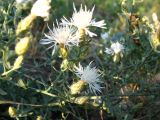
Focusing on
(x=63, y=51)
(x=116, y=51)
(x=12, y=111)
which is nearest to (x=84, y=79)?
(x=63, y=51)

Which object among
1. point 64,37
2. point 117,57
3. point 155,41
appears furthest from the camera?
point 117,57

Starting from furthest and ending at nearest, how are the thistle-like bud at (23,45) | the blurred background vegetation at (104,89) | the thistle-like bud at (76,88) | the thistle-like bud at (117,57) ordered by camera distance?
the thistle-like bud at (117,57) → the blurred background vegetation at (104,89) → the thistle-like bud at (76,88) → the thistle-like bud at (23,45)

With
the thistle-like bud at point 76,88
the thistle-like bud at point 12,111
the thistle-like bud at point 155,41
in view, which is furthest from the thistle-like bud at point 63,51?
the thistle-like bud at point 155,41

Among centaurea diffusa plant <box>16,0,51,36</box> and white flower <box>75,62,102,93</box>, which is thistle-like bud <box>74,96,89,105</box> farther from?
centaurea diffusa plant <box>16,0,51,36</box>

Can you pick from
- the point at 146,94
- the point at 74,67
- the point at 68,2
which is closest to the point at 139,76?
the point at 146,94

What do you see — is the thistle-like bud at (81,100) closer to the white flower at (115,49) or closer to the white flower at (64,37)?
the white flower at (64,37)

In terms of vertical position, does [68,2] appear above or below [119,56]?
above

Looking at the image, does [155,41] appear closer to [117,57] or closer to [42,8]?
[117,57]

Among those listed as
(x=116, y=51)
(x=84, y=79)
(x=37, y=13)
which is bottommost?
(x=84, y=79)

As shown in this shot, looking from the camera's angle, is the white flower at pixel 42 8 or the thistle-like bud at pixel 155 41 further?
the thistle-like bud at pixel 155 41

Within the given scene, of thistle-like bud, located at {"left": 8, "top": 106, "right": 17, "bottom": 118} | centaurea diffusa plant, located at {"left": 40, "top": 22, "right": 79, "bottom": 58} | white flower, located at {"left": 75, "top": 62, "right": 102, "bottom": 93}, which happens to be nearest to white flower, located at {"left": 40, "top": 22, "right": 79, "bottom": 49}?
centaurea diffusa plant, located at {"left": 40, "top": 22, "right": 79, "bottom": 58}

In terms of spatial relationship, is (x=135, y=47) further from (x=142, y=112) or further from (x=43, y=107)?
(x=43, y=107)
